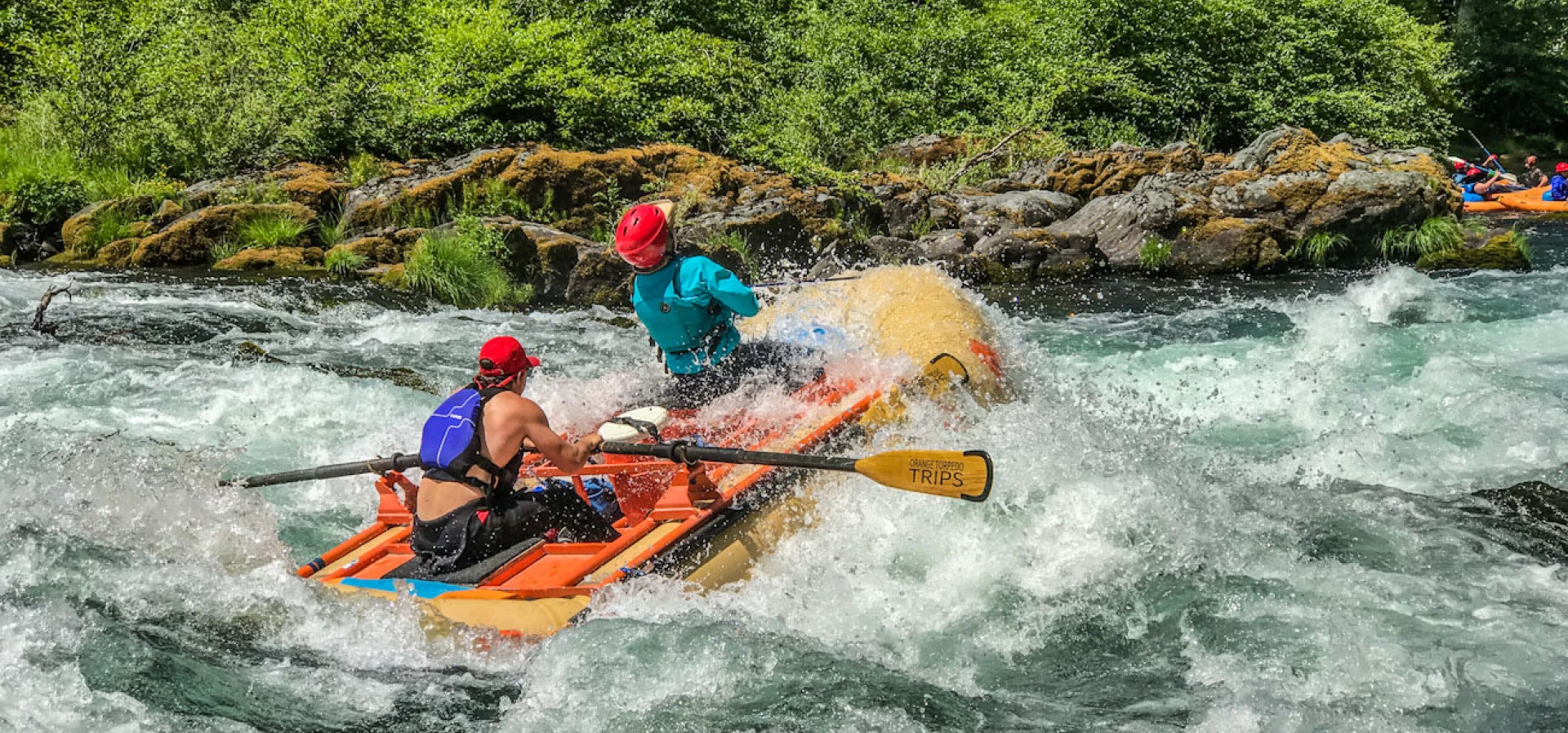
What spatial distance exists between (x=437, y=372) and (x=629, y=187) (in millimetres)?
5113

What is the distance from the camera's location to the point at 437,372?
29.7 ft

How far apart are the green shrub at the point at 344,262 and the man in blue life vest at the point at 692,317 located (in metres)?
6.91

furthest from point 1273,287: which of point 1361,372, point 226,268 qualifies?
point 226,268

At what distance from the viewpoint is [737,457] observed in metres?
4.70

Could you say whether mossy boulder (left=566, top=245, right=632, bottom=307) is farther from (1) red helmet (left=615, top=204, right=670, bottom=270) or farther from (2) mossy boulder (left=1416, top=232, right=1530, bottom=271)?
(2) mossy boulder (left=1416, top=232, right=1530, bottom=271)

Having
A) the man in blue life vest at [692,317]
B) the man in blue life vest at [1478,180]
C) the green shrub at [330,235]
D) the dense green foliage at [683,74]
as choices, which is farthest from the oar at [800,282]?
the man in blue life vest at [1478,180]

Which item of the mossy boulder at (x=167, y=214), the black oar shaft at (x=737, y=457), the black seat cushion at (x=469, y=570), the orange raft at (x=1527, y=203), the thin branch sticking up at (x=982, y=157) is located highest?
the black oar shaft at (x=737, y=457)

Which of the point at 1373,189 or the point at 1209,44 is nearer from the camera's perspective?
the point at 1373,189

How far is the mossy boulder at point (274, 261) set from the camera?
1187 cm

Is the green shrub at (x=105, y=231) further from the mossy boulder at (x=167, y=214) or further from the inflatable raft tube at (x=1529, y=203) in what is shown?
the inflatable raft tube at (x=1529, y=203)

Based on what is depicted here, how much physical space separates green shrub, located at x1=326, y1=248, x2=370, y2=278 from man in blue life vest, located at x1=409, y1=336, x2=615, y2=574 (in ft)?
25.2

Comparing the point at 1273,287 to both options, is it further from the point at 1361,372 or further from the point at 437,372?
the point at 437,372

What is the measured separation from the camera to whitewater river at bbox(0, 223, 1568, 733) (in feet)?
13.4

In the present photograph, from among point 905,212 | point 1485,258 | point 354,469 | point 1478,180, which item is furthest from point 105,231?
point 1478,180
